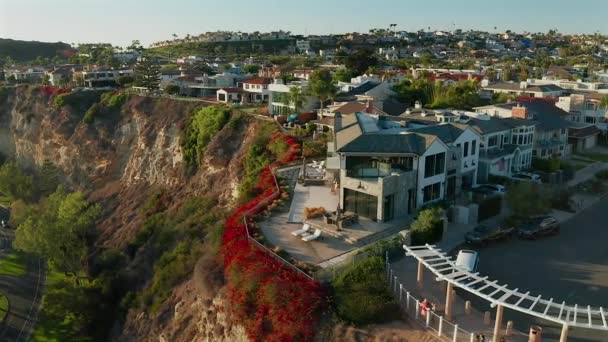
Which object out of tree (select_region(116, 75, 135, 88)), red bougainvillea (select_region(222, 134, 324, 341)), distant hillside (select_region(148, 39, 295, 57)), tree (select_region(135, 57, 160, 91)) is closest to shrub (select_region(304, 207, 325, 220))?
red bougainvillea (select_region(222, 134, 324, 341))

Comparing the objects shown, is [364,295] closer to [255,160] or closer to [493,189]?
[493,189]

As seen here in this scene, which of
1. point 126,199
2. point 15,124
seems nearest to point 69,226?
point 126,199

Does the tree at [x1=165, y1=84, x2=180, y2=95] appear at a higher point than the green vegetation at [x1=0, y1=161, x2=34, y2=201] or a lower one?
higher

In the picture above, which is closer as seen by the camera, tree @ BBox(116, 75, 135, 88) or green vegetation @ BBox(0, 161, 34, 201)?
green vegetation @ BBox(0, 161, 34, 201)

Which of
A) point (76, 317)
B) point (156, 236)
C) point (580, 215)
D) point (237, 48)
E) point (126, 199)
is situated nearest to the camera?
point (580, 215)

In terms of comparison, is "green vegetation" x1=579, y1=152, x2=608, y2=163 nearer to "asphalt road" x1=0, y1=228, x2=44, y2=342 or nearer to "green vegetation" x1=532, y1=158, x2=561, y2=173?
"green vegetation" x1=532, y1=158, x2=561, y2=173

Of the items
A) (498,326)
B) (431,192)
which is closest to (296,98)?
(431,192)

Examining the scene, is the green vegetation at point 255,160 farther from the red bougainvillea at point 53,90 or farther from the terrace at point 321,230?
the red bougainvillea at point 53,90

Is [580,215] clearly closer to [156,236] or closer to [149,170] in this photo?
[156,236]

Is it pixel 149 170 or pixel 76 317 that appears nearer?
pixel 76 317
